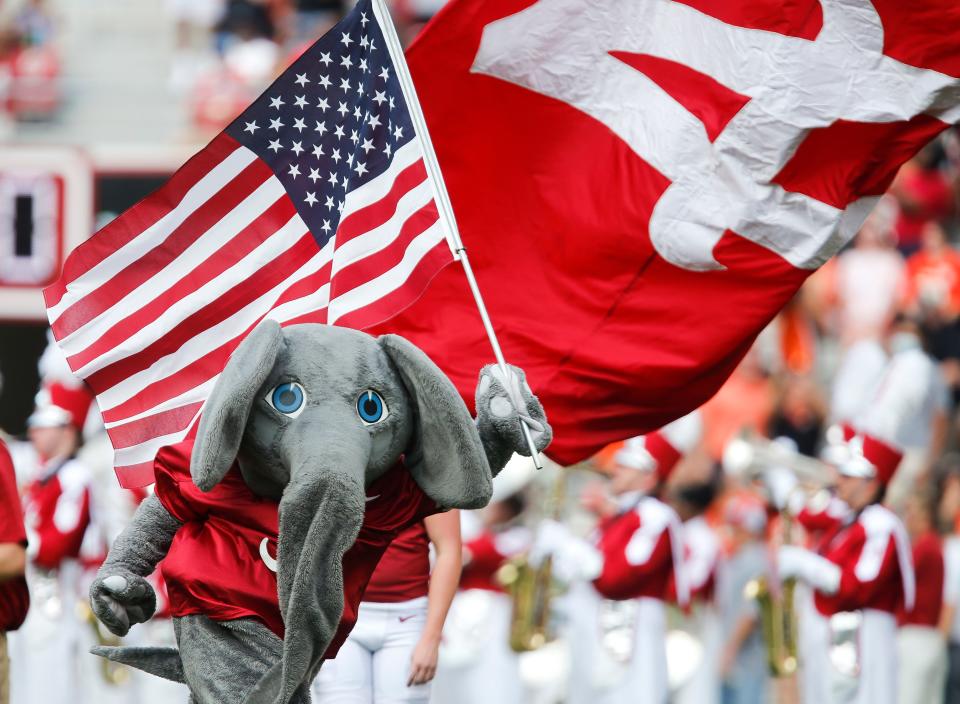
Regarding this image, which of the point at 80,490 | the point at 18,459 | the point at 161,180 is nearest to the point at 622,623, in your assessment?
the point at 80,490

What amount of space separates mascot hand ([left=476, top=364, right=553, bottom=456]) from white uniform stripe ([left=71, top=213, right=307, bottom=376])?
0.82 metres

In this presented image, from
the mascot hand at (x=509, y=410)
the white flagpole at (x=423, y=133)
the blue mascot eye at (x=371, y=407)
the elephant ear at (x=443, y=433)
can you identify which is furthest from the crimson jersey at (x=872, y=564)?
the blue mascot eye at (x=371, y=407)

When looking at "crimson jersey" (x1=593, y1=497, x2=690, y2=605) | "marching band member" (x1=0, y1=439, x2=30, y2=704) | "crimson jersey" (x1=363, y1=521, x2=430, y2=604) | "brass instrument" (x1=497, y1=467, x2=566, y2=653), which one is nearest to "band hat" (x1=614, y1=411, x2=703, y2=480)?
"crimson jersey" (x1=593, y1=497, x2=690, y2=605)

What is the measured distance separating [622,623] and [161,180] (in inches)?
216

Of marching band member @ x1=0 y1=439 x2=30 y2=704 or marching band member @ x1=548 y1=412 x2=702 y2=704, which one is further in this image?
marching band member @ x1=548 y1=412 x2=702 y2=704

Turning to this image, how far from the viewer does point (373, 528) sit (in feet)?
16.1

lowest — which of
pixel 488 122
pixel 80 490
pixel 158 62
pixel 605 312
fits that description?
pixel 158 62

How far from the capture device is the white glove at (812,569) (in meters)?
9.60

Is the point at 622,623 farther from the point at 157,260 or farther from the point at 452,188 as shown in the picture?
the point at 157,260

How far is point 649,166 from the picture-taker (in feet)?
20.5

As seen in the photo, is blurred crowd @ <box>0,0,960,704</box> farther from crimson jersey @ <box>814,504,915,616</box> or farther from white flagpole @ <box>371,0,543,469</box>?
white flagpole @ <box>371,0,543,469</box>

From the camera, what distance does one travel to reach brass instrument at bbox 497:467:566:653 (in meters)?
11.0

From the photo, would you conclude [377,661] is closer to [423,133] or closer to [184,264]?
[184,264]

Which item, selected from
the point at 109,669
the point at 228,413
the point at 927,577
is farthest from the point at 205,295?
the point at 109,669
